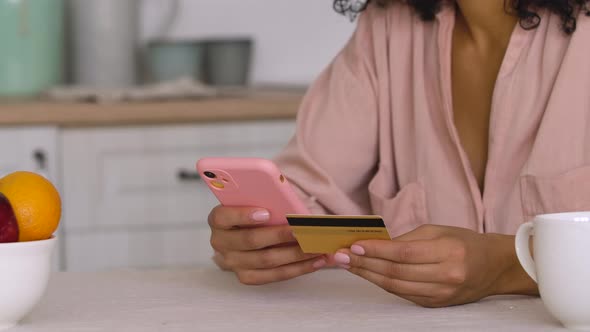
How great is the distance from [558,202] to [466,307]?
38cm

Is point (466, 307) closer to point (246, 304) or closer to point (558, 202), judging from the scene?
point (246, 304)

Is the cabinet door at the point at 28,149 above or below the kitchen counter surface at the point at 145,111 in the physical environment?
below

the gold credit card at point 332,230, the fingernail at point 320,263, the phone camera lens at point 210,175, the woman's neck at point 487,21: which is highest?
the woman's neck at point 487,21

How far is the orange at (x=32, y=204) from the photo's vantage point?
0.89m

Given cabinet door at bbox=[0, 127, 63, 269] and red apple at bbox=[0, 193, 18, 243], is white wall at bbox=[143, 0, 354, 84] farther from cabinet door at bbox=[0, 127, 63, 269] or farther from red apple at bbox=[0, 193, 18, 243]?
red apple at bbox=[0, 193, 18, 243]

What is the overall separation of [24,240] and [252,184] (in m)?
0.24

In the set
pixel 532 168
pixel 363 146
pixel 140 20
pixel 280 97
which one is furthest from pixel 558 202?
pixel 140 20

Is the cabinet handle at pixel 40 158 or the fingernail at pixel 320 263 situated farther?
the cabinet handle at pixel 40 158

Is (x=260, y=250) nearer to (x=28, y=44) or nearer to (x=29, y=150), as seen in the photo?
(x=29, y=150)


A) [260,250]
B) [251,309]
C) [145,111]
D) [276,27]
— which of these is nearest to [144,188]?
[145,111]

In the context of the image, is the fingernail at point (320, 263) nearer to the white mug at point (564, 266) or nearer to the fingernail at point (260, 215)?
the fingernail at point (260, 215)

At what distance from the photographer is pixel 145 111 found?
2.11 metres

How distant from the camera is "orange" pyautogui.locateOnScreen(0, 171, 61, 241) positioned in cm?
89

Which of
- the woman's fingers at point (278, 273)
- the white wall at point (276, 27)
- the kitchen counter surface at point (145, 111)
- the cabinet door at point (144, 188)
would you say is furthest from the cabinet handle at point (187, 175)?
the woman's fingers at point (278, 273)
